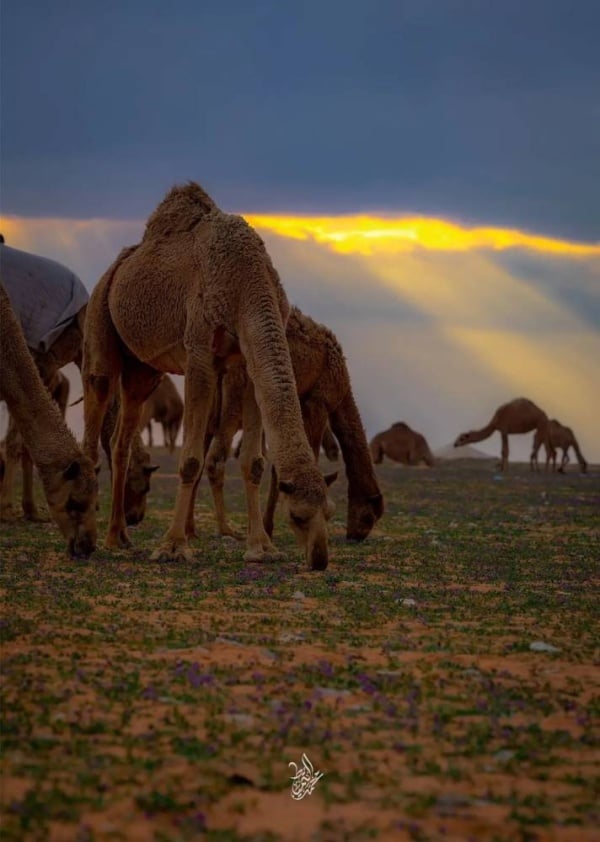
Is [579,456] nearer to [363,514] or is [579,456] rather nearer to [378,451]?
[378,451]

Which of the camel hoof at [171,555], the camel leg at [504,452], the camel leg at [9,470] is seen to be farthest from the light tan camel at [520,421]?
the camel hoof at [171,555]

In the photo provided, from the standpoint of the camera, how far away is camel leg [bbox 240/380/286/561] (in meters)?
11.7

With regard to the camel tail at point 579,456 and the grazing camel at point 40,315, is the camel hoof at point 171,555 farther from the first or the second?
the camel tail at point 579,456

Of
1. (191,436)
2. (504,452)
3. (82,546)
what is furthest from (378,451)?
(82,546)

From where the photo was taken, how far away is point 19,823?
4.19 meters

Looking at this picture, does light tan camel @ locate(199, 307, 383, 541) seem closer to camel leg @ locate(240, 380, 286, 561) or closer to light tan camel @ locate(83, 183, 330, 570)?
light tan camel @ locate(83, 183, 330, 570)

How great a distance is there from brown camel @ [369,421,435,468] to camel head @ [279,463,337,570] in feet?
118

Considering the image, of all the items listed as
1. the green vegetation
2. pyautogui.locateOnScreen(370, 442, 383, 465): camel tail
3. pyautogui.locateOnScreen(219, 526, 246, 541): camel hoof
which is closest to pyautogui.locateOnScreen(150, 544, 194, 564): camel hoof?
the green vegetation

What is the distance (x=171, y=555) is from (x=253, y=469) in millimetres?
1180

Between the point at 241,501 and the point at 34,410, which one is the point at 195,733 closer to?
the point at 34,410

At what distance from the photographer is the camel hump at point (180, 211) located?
12320mm

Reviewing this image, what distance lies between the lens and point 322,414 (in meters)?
13.5

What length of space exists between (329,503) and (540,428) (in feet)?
126

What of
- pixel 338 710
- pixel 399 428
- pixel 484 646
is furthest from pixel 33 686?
pixel 399 428
